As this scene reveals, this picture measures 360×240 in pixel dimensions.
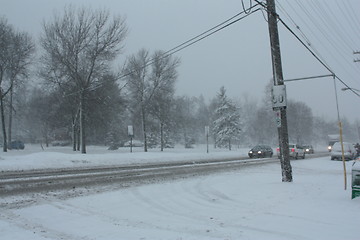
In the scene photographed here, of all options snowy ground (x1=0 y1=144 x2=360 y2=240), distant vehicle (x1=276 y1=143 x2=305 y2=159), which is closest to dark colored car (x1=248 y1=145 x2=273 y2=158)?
distant vehicle (x1=276 y1=143 x2=305 y2=159)

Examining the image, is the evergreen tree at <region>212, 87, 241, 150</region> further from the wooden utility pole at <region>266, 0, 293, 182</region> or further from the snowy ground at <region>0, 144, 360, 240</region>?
the snowy ground at <region>0, 144, 360, 240</region>

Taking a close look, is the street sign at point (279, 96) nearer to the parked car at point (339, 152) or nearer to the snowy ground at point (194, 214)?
the snowy ground at point (194, 214)

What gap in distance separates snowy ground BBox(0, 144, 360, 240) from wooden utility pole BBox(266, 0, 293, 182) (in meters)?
1.07

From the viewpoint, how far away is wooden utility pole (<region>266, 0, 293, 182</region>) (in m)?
13.4

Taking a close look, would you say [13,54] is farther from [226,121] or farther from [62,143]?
[226,121]

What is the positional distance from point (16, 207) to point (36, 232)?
245cm

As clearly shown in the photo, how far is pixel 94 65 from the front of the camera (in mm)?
36719

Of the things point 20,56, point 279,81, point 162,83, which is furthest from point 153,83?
point 279,81

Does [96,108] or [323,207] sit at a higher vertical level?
[96,108]

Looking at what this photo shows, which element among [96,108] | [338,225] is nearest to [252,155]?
[96,108]

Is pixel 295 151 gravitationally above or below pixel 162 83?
below

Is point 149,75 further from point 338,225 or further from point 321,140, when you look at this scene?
point 321,140

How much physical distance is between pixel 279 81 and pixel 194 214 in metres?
7.43

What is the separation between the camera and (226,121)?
6316 centimetres
